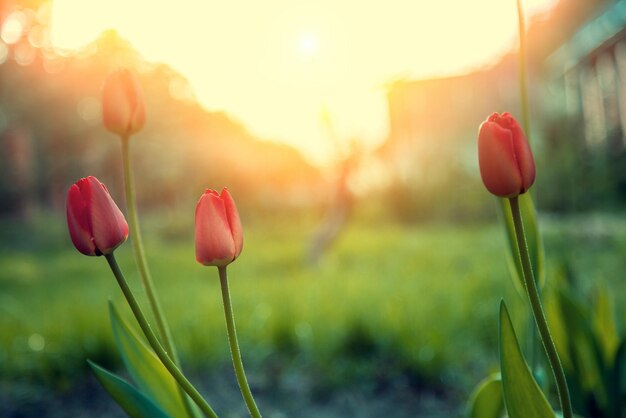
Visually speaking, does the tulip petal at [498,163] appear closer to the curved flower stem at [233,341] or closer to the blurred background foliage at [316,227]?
the curved flower stem at [233,341]

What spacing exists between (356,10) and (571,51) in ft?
7.61

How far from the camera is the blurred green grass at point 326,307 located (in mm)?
2055

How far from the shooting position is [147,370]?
2.57 ft

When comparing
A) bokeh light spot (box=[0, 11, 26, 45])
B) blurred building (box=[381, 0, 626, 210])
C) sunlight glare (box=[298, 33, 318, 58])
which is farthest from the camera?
bokeh light spot (box=[0, 11, 26, 45])

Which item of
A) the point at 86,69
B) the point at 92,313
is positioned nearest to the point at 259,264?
the point at 92,313

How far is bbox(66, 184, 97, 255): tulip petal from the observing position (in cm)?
58

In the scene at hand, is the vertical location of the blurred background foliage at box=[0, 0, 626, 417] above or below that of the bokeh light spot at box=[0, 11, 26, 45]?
below

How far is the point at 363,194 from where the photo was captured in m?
9.44

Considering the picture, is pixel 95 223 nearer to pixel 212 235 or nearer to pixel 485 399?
pixel 212 235

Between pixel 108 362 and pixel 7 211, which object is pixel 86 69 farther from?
pixel 108 362

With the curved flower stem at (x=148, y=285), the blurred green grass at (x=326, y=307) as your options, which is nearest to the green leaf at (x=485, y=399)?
the curved flower stem at (x=148, y=285)

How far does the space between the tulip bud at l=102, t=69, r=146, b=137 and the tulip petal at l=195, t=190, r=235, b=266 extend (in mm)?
328

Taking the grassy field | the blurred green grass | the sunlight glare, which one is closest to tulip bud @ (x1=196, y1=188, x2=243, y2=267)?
the blurred green grass

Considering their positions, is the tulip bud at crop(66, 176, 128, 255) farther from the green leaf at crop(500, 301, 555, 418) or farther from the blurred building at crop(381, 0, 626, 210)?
the blurred building at crop(381, 0, 626, 210)
